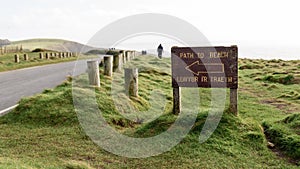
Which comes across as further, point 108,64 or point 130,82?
point 108,64

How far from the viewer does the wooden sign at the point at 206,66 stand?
22.8 feet

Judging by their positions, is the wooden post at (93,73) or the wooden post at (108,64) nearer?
the wooden post at (93,73)

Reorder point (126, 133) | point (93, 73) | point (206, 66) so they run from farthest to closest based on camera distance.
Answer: point (93, 73) → point (206, 66) → point (126, 133)

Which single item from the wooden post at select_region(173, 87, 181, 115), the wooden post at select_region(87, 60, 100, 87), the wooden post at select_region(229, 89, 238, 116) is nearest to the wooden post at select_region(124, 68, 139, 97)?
the wooden post at select_region(87, 60, 100, 87)

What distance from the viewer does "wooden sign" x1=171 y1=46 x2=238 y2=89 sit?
6.96 meters

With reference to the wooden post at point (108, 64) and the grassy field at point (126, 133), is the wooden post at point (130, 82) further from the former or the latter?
the wooden post at point (108, 64)

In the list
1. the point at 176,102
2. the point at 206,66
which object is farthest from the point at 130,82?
the point at 206,66

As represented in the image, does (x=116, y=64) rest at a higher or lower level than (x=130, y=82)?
higher

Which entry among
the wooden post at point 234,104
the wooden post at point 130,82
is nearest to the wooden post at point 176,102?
the wooden post at point 234,104

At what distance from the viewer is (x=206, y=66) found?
7.10 meters

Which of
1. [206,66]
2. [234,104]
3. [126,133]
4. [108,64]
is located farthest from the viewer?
[108,64]

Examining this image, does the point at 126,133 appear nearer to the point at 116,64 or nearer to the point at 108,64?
the point at 108,64

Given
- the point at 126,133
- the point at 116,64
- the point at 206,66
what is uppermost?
the point at 206,66

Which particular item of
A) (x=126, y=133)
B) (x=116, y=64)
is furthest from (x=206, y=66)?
(x=116, y=64)
